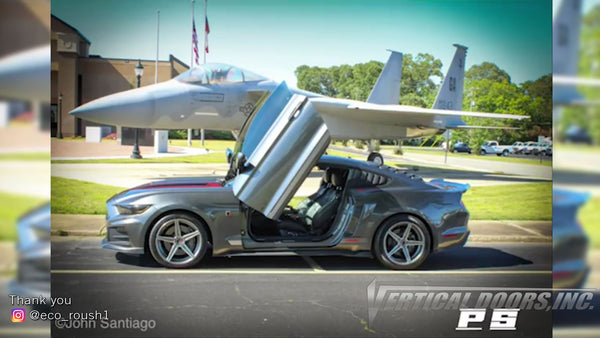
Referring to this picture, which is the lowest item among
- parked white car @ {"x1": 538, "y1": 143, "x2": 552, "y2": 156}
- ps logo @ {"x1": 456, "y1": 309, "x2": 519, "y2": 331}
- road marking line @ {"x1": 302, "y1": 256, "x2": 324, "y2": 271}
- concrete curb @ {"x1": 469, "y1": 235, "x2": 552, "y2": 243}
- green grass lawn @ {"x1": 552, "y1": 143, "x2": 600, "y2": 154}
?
ps logo @ {"x1": 456, "y1": 309, "x2": 519, "y2": 331}

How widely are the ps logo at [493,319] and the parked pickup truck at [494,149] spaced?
43.0 feet

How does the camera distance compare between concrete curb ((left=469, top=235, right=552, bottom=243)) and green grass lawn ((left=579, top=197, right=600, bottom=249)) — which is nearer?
green grass lawn ((left=579, top=197, right=600, bottom=249))

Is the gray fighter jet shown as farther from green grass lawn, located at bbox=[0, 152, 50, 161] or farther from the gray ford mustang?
green grass lawn, located at bbox=[0, 152, 50, 161]

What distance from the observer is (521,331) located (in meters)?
4.17

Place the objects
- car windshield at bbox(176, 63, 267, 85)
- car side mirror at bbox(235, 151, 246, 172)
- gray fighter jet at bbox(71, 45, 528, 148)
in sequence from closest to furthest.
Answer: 1. car side mirror at bbox(235, 151, 246, 172)
2. gray fighter jet at bbox(71, 45, 528, 148)
3. car windshield at bbox(176, 63, 267, 85)

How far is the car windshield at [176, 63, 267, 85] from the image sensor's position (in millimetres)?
13836

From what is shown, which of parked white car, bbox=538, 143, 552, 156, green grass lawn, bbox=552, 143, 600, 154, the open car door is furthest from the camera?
parked white car, bbox=538, 143, 552, 156

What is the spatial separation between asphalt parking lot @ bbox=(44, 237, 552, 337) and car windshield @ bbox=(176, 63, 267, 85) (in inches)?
311

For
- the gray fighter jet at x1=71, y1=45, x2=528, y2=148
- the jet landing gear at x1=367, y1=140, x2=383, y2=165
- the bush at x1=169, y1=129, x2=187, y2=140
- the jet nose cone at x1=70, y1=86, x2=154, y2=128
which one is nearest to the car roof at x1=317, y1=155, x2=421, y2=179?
the gray fighter jet at x1=71, y1=45, x2=528, y2=148

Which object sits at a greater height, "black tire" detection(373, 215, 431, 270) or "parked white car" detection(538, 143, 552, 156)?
"parked white car" detection(538, 143, 552, 156)

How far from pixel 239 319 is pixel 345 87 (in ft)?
43.9

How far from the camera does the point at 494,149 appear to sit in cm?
1695

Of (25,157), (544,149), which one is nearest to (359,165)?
(25,157)

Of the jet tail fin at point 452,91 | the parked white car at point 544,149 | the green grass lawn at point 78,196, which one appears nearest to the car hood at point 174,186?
the green grass lawn at point 78,196
